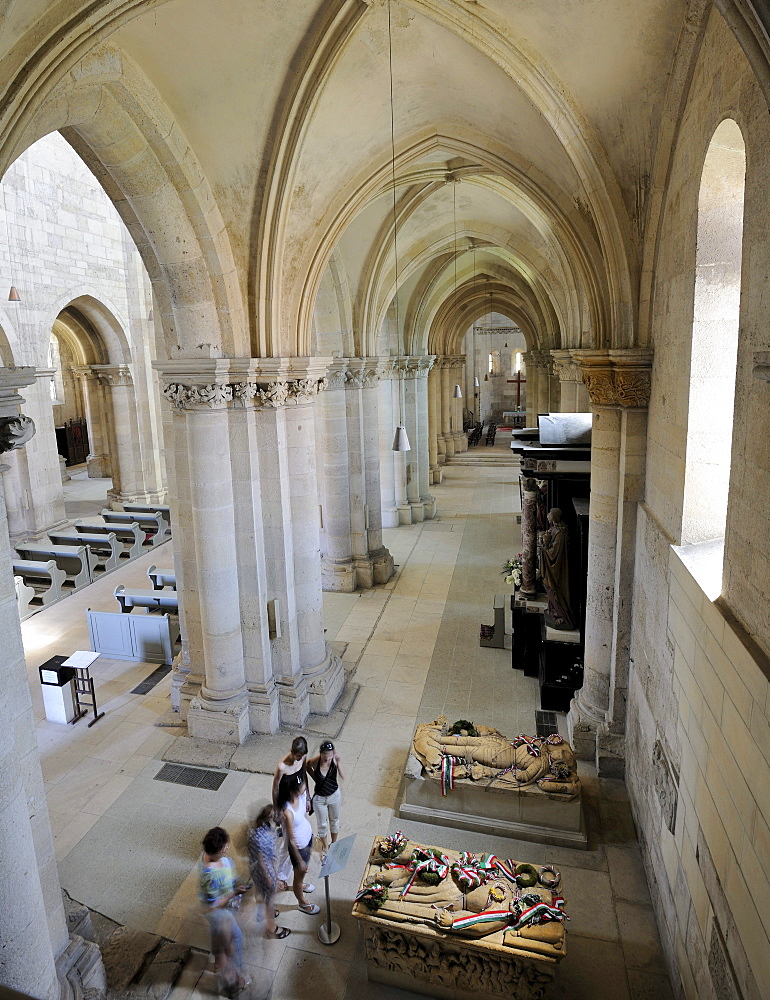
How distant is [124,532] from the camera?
53.0 feet

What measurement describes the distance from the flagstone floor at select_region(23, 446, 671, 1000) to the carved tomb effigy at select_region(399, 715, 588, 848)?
0.58 feet

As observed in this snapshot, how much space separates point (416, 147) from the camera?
7781mm

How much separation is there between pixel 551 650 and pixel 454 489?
48.5ft

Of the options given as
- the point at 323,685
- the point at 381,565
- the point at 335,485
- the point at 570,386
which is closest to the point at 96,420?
the point at 335,485

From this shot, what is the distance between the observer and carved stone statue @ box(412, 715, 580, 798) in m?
6.24

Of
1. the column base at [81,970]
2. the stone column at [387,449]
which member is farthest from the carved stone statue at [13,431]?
the stone column at [387,449]

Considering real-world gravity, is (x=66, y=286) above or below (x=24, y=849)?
above

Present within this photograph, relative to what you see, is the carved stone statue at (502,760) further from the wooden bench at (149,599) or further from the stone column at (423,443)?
the stone column at (423,443)

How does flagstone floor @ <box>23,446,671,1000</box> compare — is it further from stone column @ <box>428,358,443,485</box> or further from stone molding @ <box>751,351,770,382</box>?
stone column @ <box>428,358,443,485</box>

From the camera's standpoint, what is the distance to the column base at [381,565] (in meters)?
13.3

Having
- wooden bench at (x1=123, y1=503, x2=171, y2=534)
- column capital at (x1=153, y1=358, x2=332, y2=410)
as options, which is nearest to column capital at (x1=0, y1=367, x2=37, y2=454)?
column capital at (x1=153, y1=358, x2=332, y2=410)

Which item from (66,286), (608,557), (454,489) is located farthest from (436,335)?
(608,557)

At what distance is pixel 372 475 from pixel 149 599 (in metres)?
4.88

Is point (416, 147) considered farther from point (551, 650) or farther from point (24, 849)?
point (24, 849)
